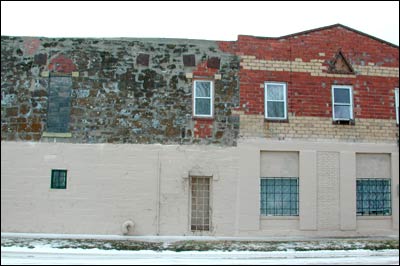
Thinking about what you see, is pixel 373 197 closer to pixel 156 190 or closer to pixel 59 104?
pixel 156 190

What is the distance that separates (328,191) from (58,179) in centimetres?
797

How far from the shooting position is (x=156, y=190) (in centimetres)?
1427

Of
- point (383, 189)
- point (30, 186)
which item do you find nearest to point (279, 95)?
point (383, 189)

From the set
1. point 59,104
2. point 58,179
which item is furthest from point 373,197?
point 59,104

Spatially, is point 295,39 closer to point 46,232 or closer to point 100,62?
point 100,62

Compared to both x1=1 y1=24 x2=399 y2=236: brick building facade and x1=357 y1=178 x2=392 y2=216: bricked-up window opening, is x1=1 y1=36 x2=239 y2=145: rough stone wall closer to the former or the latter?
x1=1 y1=24 x2=399 y2=236: brick building facade

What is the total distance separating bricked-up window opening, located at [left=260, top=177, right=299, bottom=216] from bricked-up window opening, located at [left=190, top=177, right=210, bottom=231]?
5.37ft

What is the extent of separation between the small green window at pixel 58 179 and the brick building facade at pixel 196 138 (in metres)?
0.03

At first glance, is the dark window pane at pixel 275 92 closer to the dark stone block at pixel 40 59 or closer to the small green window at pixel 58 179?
the small green window at pixel 58 179

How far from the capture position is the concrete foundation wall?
1411cm

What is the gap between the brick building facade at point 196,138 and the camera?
46.7ft

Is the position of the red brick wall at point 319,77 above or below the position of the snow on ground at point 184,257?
above

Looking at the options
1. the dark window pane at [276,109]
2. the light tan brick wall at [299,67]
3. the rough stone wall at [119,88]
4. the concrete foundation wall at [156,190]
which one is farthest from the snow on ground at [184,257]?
the light tan brick wall at [299,67]

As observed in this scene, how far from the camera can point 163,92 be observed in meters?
14.7
